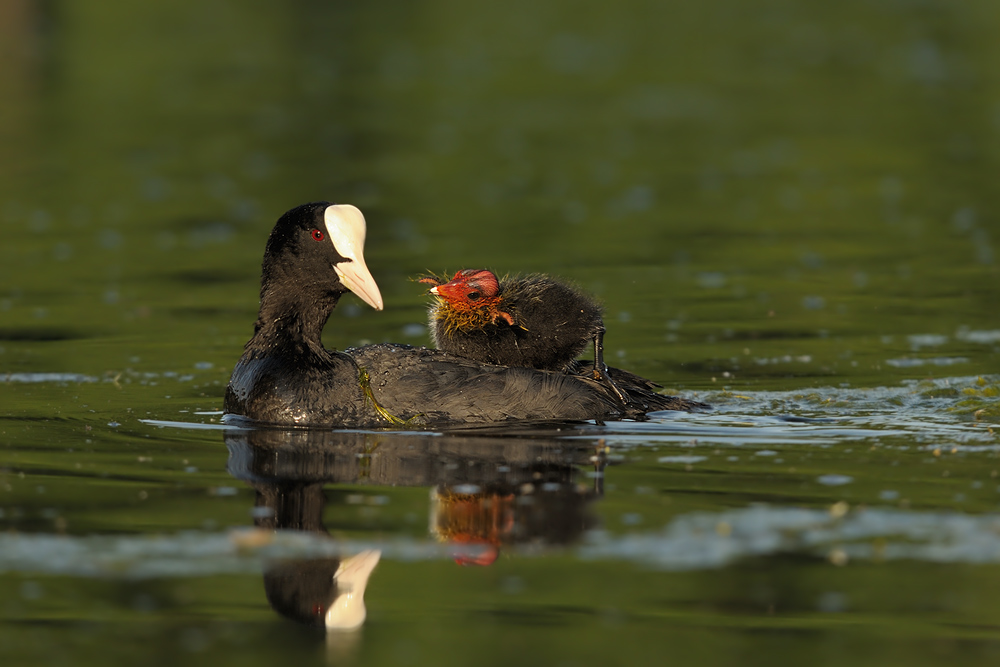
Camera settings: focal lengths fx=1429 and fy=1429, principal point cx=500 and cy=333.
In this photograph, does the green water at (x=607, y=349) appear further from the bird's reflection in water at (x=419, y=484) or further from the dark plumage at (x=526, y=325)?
the dark plumage at (x=526, y=325)

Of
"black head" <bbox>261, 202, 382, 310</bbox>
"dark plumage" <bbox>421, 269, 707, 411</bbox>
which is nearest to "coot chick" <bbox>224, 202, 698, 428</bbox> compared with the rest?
"black head" <bbox>261, 202, 382, 310</bbox>

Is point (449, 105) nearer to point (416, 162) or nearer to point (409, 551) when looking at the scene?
point (416, 162)

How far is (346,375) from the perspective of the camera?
870cm

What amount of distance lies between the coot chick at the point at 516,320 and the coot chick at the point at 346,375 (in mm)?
243

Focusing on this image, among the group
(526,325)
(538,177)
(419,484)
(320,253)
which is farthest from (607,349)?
(538,177)

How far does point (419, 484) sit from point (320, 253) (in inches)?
87.2

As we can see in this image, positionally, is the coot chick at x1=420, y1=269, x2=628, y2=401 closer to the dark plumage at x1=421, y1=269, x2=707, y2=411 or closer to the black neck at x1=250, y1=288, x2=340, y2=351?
the dark plumage at x1=421, y1=269, x2=707, y2=411

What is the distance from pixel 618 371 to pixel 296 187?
12.0 m

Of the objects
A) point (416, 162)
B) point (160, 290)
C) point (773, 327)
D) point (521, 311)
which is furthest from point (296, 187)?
point (521, 311)

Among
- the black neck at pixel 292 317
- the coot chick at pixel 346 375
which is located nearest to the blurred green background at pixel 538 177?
the coot chick at pixel 346 375

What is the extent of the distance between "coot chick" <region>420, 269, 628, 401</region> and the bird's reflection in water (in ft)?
2.80

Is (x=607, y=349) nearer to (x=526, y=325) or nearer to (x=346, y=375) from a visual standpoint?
(x=526, y=325)

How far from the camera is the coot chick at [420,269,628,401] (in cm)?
896

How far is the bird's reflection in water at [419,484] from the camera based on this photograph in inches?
232
